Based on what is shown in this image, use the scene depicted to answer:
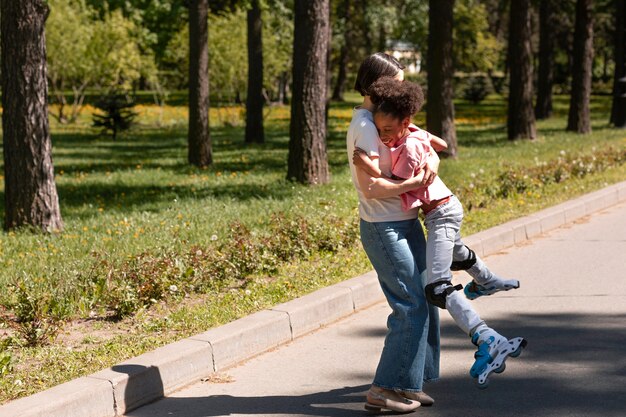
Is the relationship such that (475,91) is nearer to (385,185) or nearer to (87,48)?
(87,48)

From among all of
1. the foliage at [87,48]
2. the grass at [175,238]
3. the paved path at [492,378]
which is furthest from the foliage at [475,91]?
the paved path at [492,378]

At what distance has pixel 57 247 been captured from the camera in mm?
9852

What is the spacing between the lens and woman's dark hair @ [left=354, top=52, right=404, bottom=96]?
5.07 m

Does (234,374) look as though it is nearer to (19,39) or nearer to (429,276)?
(429,276)

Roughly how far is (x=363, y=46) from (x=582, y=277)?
188ft

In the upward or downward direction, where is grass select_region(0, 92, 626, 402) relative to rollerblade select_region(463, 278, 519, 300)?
downward

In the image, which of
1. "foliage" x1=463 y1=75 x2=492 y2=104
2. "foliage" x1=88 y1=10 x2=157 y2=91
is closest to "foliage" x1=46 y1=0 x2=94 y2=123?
"foliage" x1=88 y1=10 x2=157 y2=91

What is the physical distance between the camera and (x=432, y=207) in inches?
205

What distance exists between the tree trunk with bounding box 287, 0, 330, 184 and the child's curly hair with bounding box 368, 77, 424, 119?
31.5 feet

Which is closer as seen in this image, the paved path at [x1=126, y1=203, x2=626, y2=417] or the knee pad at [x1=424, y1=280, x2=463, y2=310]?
the knee pad at [x1=424, y1=280, x2=463, y2=310]

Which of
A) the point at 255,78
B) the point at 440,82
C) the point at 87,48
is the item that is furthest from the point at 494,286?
the point at 87,48

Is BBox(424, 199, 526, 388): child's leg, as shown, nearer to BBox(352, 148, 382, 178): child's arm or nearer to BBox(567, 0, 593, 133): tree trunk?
BBox(352, 148, 382, 178): child's arm

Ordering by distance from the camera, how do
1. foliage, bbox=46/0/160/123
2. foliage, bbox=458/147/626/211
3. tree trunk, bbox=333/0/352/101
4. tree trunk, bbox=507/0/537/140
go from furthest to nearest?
tree trunk, bbox=333/0/352/101 < foliage, bbox=46/0/160/123 < tree trunk, bbox=507/0/537/140 < foliage, bbox=458/147/626/211

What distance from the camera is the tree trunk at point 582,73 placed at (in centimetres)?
2566
